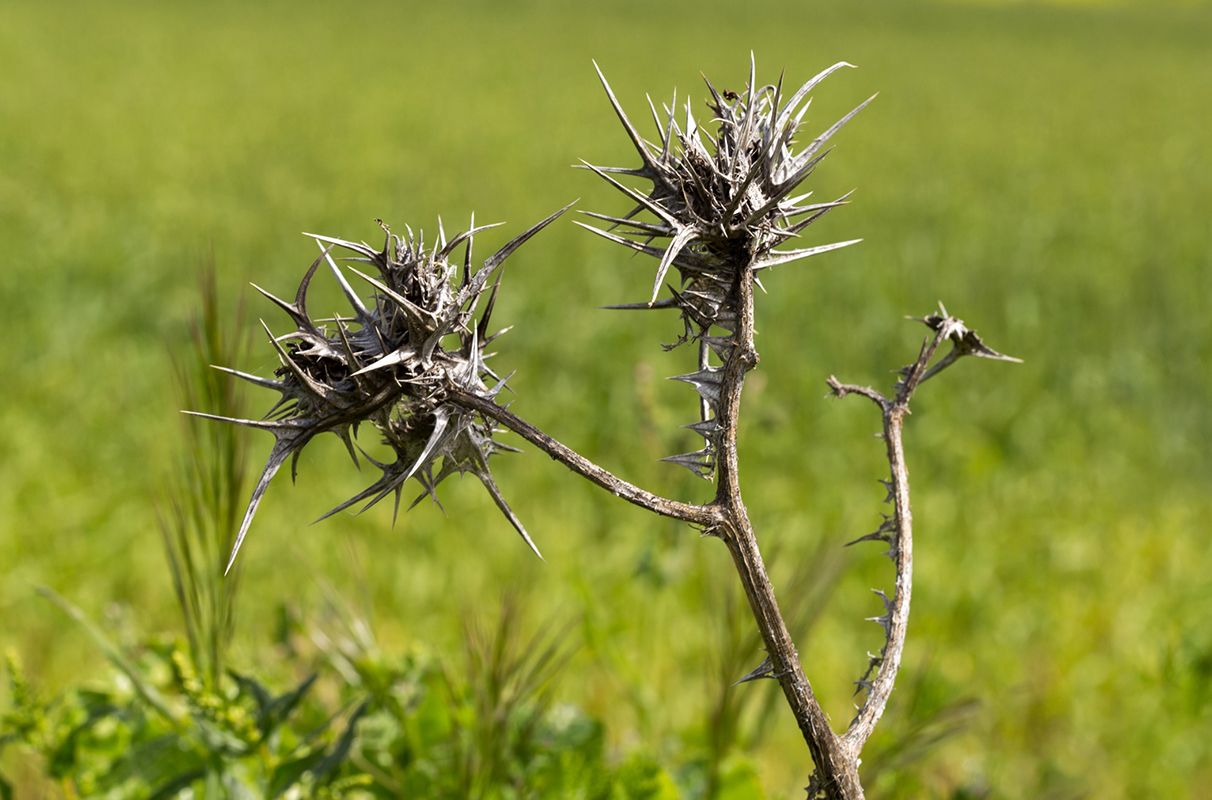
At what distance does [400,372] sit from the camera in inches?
31.0

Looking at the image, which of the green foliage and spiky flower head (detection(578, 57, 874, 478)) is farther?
the green foliage

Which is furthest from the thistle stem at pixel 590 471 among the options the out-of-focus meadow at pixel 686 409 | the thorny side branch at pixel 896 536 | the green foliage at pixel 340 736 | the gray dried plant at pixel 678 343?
the green foliage at pixel 340 736

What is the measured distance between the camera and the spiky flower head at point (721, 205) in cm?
79

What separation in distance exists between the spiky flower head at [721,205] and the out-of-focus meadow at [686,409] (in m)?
0.59

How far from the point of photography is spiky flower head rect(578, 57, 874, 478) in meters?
0.79

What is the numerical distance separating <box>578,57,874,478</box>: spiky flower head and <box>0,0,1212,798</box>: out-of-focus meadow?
587 mm

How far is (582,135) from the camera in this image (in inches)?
595

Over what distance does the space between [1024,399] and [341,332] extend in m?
6.93

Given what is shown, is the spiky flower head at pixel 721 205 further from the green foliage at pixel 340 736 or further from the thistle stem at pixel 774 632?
the green foliage at pixel 340 736

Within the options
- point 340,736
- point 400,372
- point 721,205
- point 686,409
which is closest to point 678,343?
point 721,205

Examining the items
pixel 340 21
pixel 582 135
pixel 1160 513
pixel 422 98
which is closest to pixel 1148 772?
pixel 1160 513

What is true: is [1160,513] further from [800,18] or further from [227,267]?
[800,18]

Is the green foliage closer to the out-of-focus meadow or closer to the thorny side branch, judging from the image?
the out-of-focus meadow

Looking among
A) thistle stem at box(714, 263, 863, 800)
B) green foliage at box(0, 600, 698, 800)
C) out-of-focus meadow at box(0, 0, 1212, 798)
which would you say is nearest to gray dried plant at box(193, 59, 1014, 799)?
thistle stem at box(714, 263, 863, 800)
